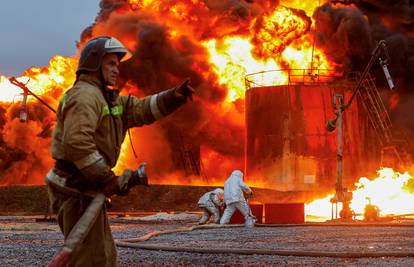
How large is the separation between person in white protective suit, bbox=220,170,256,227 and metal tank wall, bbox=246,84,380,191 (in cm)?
1879

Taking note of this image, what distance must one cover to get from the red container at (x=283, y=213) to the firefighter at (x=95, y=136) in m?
18.1

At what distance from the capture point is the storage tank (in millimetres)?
40469

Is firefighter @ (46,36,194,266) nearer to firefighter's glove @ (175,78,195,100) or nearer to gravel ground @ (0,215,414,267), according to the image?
firefighter's glove @ (175,78,195,100)

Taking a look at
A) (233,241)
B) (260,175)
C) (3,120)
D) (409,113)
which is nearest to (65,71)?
(3,120)

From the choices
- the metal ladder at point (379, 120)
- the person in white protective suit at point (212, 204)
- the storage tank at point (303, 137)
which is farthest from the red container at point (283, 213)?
the metal ladder at point (379, 120)

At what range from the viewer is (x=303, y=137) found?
135 ft

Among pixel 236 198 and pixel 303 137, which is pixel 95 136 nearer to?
pixel 236 198

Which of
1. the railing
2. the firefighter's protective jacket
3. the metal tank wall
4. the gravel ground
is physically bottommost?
the gravel ground

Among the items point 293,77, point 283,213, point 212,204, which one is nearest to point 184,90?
point 212,204

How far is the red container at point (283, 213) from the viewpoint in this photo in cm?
2381

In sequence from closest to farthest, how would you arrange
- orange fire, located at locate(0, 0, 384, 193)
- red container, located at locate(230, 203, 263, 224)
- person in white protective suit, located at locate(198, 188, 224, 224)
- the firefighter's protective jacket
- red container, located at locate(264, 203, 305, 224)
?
the firefighter's protective jacket
red container, located at locate(230, 203, 263, 224)
person in white protective suit, located at locate(198, 188, 224, 224)
red container, located at locate(264, 203, 305, 224)
orange fire, located at locate(0, 0, 384, 193)

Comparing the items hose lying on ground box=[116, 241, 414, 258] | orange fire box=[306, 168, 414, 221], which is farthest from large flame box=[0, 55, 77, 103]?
hose lying on ground box=[116, 241, 414, 258]

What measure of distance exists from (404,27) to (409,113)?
606 cm

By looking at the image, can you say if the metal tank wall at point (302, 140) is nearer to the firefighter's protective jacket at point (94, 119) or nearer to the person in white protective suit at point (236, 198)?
the person in white protective suit at point (236, 198)
